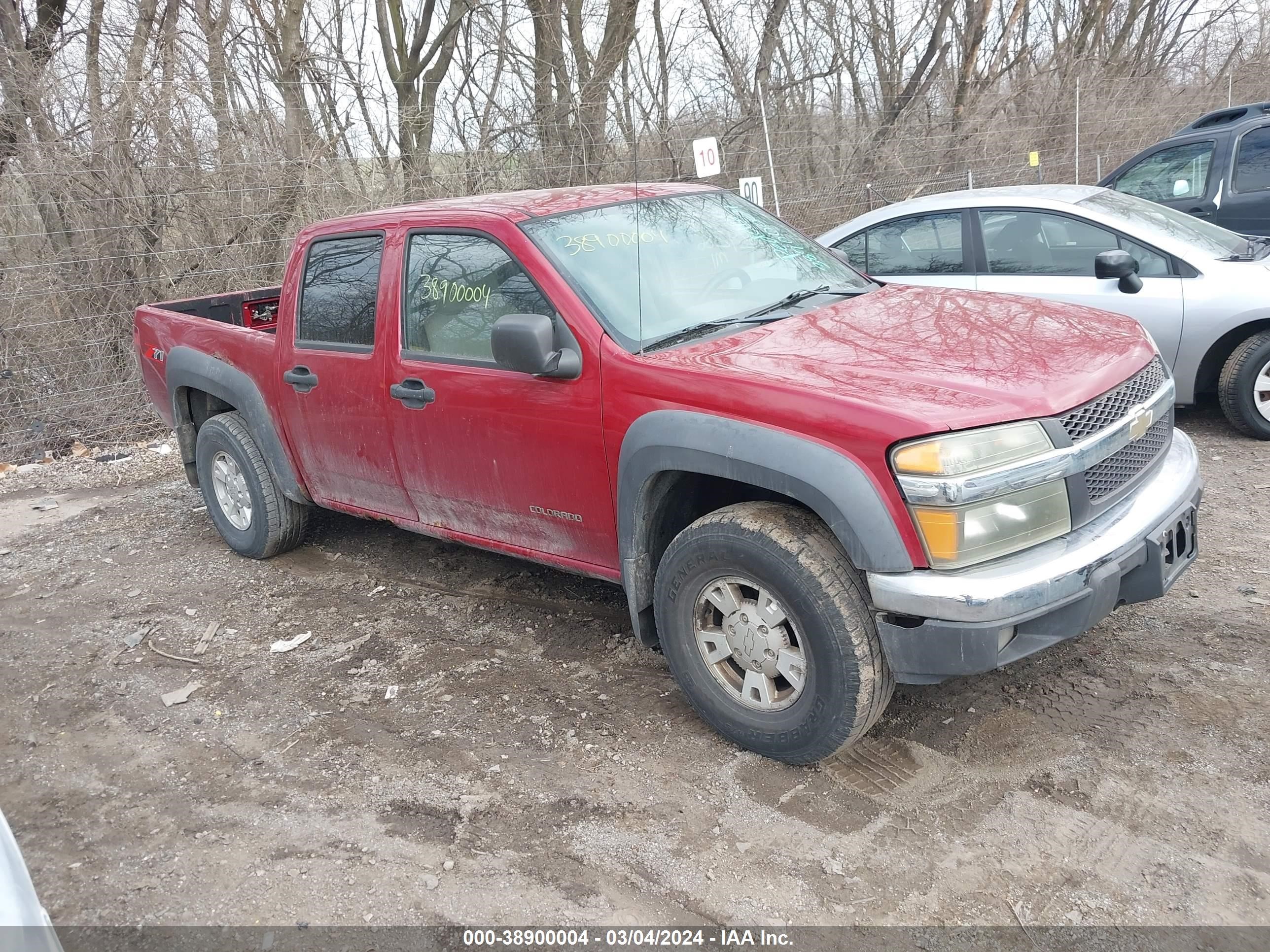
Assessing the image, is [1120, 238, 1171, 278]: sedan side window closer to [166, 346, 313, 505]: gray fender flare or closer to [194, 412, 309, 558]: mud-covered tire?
[166, 346, 313, 505]: gray fender flare

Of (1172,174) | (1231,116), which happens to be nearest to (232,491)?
(1172,174)

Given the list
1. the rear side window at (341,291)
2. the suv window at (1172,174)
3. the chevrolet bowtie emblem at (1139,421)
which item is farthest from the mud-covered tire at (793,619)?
the suv window at (1172,174)

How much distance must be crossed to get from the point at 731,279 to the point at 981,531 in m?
1.61

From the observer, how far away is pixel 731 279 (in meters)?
4.04

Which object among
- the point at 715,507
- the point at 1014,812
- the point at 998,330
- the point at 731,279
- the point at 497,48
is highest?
the point at 497,48

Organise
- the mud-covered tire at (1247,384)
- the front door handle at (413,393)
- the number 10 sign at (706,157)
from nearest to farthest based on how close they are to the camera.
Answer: the front door handle at (413,393)
the mud-covered tire at (1247,384)
the number 10 sign at (706,157)

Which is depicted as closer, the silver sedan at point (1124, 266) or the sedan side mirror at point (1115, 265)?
the sedan side mirror at point (1115, 265)

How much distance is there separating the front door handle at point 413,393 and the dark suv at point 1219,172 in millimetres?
6314

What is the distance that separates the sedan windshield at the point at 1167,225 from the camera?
616cm

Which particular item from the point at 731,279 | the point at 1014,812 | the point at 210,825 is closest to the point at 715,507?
the point at 731,279

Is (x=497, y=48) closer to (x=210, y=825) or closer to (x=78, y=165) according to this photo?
(x=78, y=165)

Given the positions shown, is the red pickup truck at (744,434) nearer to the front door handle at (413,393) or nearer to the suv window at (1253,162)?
the front door handle at (413,393)

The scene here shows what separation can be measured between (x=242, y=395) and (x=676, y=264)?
2.64 metres

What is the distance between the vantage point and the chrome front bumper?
9.27 feet
